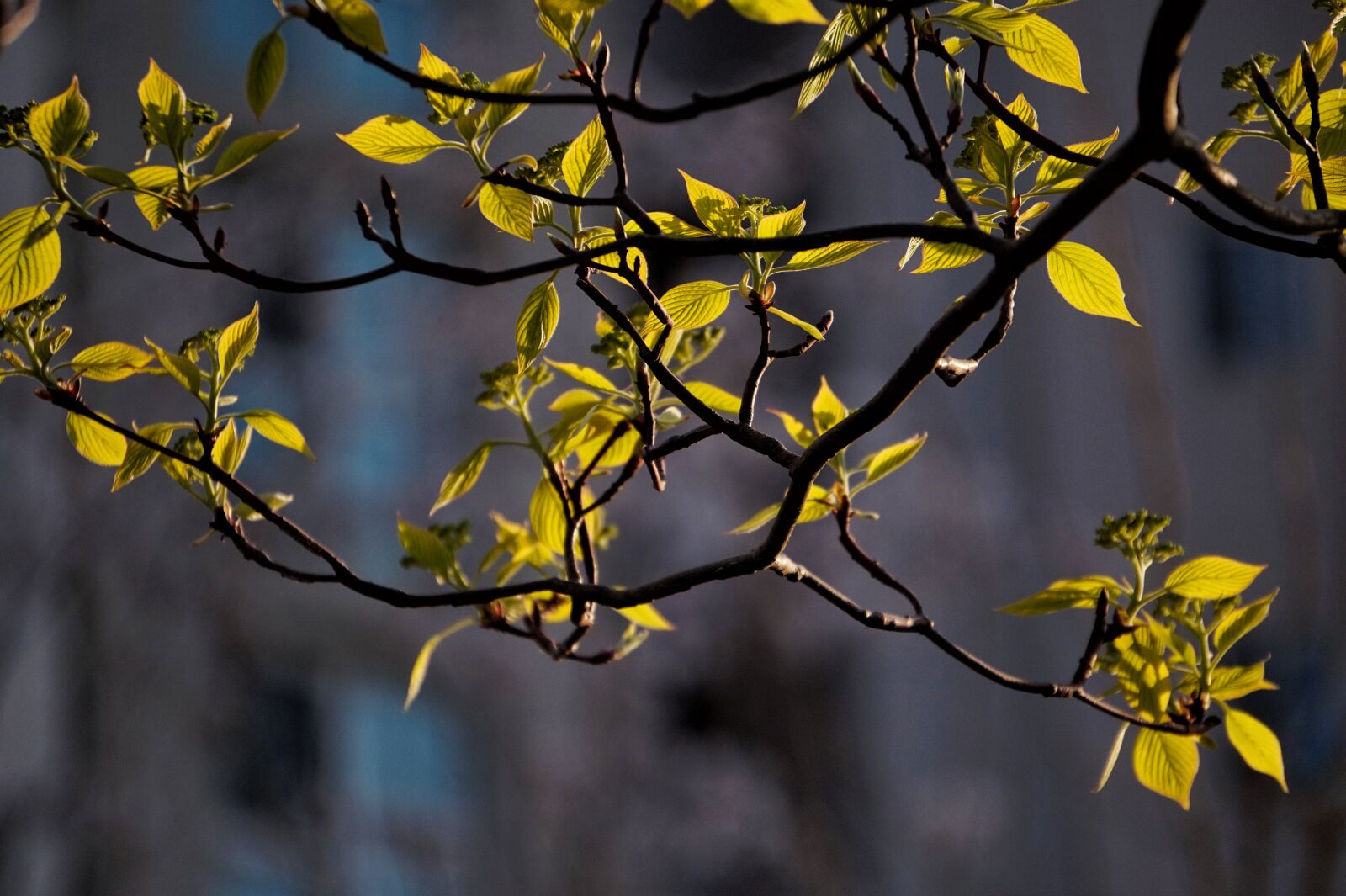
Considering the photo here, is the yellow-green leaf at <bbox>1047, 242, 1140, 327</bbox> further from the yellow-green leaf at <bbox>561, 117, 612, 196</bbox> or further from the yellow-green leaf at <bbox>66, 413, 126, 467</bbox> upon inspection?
the yellow-green leaf at <bbox>66, 413, 126, 467</bbox>

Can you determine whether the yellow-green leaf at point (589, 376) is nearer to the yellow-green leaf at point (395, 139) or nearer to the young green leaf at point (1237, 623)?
the yellow-green leaf at point (395, 139)

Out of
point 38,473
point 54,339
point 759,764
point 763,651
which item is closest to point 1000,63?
point 763,651

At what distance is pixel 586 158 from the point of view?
1.33ft

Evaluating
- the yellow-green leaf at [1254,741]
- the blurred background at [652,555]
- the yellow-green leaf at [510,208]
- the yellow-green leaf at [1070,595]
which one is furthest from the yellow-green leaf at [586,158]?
the blurred background at [652,555]

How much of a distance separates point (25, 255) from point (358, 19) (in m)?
0.16

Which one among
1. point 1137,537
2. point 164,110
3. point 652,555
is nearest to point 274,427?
point 164,110

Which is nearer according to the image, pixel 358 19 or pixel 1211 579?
pixel 358 19

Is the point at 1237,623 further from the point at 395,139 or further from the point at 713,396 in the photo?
the point at 395,139

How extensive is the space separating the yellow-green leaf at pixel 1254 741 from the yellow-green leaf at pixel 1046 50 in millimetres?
288

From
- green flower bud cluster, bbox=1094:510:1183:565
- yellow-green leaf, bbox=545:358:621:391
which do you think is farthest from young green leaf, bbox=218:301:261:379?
green flower bud cluster, bbox=1094:510:1183:565

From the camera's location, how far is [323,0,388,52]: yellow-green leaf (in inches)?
11.9

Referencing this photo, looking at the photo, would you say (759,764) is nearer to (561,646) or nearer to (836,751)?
(836,751)

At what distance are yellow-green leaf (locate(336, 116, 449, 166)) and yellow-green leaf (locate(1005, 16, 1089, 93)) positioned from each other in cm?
21

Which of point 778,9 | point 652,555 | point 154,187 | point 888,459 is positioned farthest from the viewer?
point 652,555
